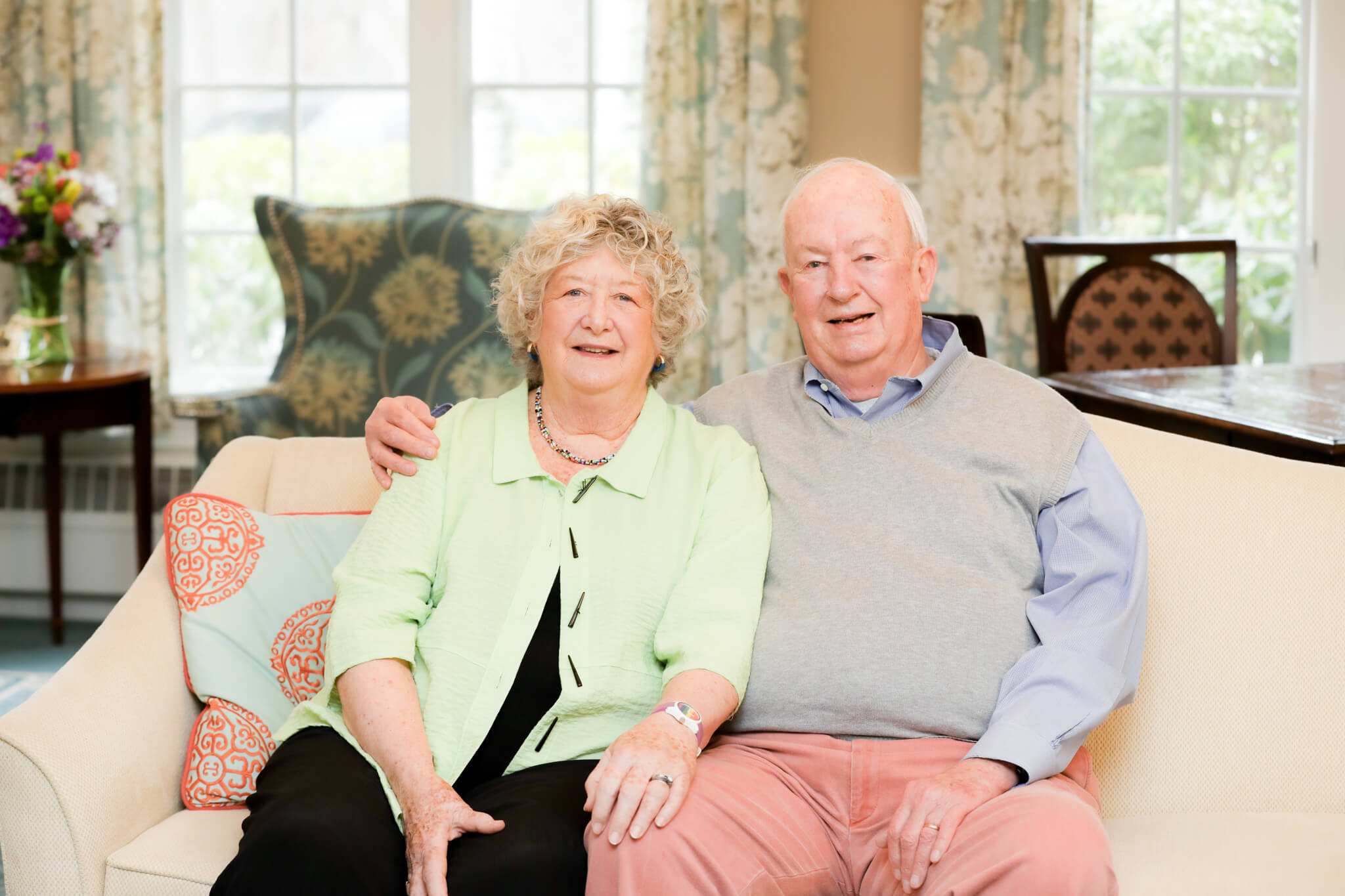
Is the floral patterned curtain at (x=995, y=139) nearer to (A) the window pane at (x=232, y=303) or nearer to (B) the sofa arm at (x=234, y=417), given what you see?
(B) the sofa arm at (x=234, y=417)

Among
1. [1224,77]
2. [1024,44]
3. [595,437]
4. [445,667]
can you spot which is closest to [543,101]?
[1024,44]

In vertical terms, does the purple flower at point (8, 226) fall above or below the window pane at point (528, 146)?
below

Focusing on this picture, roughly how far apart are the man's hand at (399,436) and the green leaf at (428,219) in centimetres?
168

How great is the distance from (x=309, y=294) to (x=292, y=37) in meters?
1.00

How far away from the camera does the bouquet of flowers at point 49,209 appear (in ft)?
10.3

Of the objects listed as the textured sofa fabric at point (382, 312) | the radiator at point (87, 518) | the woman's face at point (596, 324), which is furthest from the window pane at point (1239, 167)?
the radiator at point (87, 518)

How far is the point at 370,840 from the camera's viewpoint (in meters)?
1.31

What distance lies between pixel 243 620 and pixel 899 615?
0.89m

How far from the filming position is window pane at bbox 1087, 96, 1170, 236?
3648 mm

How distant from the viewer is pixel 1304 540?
1.62m

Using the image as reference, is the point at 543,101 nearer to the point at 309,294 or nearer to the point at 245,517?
the point at 309,294

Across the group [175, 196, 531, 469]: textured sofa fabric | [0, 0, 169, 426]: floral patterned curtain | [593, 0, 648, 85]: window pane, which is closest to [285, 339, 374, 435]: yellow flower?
[175, 196, 531, 469]: textured sofa fabric

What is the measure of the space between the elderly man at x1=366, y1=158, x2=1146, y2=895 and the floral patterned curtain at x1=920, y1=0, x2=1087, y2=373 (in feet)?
5.89

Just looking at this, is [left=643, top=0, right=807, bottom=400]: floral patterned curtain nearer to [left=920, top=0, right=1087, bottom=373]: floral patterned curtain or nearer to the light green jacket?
[left=920, top=0, right=1087, bottom=373]: floral patterned curtain
